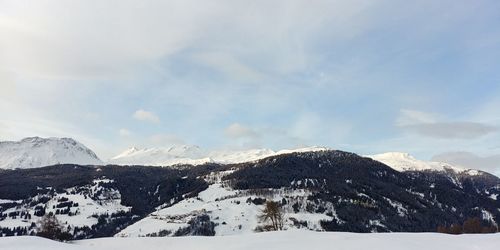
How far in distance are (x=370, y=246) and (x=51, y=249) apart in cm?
1839

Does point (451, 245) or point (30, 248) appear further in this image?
point (30, 248)

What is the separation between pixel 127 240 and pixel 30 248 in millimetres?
7126

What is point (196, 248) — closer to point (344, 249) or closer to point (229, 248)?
point (229, 248)

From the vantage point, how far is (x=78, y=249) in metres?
28.4

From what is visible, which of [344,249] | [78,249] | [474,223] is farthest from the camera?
[474,223]

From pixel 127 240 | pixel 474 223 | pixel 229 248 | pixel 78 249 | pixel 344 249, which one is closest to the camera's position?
pixel 344 249

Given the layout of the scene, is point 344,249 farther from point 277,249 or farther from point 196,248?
point 196,248

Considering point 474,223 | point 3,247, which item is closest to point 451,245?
point 3,247

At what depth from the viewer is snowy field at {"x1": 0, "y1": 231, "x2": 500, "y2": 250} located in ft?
83.7

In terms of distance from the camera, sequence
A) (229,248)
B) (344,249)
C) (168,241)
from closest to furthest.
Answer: (344,249), (229,248), (168,241)

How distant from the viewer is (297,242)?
90.1 feet

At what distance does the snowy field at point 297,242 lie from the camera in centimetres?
2552

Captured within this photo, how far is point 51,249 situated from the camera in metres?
27.9

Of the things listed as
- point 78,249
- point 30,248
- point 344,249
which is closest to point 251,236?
point 344,249
